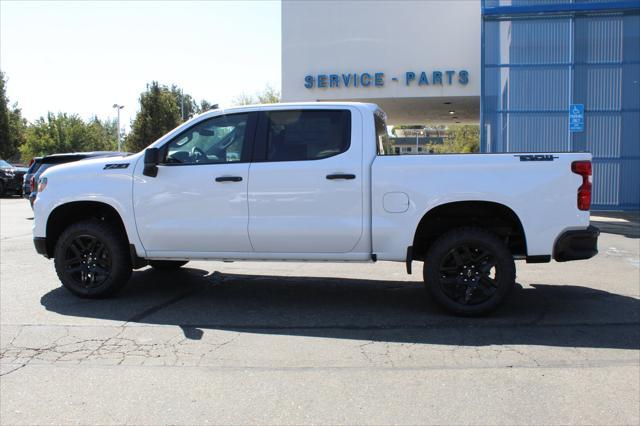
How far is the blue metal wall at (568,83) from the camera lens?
16891mm

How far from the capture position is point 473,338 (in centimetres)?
513

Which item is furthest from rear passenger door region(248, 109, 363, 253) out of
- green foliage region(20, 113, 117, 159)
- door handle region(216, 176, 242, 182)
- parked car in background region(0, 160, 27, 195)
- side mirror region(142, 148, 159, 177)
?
green foliage region(20, 113, 117, 159)

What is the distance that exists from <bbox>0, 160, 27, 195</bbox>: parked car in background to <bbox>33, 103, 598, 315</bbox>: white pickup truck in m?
20.8

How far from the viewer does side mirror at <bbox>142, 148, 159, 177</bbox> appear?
6.08 meters

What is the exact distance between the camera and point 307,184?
19.0ft

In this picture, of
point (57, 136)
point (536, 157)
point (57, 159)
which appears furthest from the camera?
point (57, 136)

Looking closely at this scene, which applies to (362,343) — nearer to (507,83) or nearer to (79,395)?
(79,395)

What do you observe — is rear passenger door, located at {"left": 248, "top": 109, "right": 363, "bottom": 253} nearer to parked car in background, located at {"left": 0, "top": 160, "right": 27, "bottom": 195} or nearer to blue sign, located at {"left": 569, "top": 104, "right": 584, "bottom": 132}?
blue sign, located at {"left": 569, "top": 104, "right": 584, "bottom": 132}

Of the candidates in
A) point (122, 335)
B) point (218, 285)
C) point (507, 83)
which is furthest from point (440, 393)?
point (507, 83)

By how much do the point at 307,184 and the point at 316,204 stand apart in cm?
21

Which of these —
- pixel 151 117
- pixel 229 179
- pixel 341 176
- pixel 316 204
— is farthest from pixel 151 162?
pixel 151 117

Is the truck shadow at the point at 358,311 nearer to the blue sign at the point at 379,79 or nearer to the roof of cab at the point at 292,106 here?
the roof of cab at the point at 292,106

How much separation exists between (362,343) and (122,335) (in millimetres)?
2118

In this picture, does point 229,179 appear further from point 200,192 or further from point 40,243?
point 40,243
